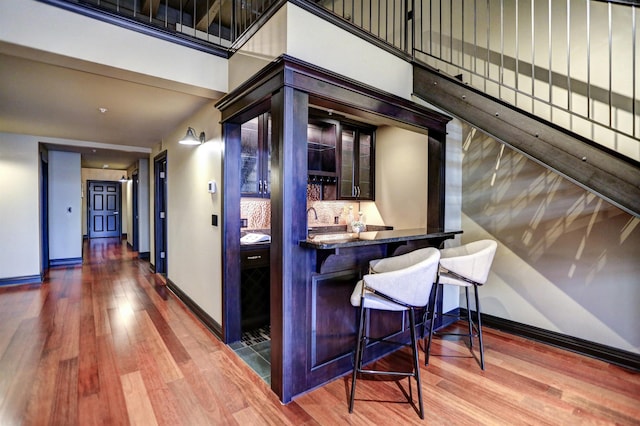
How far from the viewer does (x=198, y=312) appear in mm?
3633

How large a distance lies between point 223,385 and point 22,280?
16.1ft

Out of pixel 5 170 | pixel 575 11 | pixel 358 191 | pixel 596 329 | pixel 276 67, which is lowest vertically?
pixel 596 329

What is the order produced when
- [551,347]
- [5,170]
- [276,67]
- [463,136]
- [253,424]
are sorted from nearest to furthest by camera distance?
[253,424] < [276,67] < [551,347] < [463,136] < [5,170]

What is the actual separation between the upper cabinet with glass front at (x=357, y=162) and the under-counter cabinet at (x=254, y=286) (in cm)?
159

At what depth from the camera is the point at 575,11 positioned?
2771 mm

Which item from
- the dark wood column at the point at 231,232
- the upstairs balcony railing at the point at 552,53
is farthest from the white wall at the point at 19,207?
the dark wood column at the point at 231,232

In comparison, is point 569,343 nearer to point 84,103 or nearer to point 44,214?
point 84,103

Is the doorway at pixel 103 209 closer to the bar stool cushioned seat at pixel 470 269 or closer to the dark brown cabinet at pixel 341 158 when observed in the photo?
the dark brown cabinet at pixel 341 158

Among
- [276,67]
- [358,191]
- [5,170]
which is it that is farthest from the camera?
[5,170]

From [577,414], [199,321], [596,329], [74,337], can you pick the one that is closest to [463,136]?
[596,329]

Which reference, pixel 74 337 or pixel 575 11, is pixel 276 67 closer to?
pixel 575 11

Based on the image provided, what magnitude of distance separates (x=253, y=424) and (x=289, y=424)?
0.71 feet

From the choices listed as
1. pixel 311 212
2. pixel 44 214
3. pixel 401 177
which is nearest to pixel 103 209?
pixel 44 214

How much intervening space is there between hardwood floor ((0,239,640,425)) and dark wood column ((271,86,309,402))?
0.24 meters
